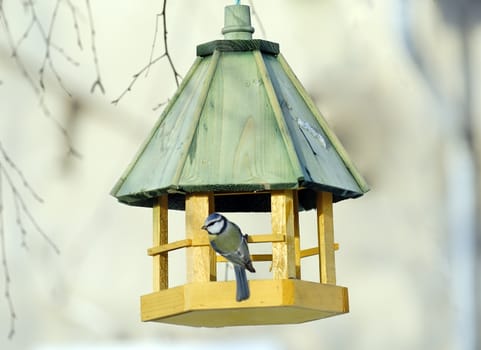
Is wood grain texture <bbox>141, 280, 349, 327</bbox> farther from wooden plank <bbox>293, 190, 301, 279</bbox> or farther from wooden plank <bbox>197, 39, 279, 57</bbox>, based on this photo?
wooden plank <bbox>197, 39, 279, 57</bbox>

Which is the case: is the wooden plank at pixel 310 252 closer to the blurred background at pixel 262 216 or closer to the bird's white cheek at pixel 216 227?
the bird's white cheek at pixel 216 227

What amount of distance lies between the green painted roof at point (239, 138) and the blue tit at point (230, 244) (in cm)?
11

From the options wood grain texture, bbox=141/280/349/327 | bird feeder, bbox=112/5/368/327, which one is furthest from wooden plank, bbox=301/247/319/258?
wood grain texture, bbox=141/280/349/327

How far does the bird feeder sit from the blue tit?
37 mm

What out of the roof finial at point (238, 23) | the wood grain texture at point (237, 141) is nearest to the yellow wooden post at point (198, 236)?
the wood grain texture at point (237, 141)

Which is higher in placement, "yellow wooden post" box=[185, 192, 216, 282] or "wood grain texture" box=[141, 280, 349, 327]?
"yellow wooden post" box=[185, 192, 216, 282]

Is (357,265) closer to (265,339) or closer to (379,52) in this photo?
(265,339)

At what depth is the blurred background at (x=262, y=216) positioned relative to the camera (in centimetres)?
659

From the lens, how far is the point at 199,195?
180 inches

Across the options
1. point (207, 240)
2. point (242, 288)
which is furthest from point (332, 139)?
point (242, 288)

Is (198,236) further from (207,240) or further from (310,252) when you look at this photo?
(310,252)

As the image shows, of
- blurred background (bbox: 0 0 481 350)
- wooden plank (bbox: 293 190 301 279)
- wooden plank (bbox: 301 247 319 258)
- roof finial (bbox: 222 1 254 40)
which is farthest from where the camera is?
blurred background (bbox: 0 0 481 350)

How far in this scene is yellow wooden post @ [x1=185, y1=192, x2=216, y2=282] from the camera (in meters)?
4.54

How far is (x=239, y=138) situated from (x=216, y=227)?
28 cm
